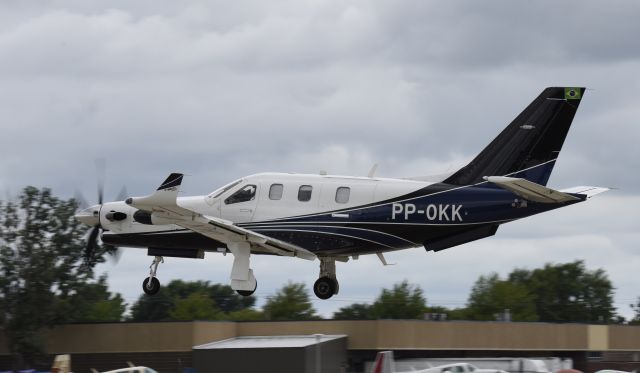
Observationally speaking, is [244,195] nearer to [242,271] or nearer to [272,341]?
[242,271]

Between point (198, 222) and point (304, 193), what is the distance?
12.1ft

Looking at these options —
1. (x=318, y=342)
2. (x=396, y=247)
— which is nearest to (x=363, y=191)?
(x=396, y=247)

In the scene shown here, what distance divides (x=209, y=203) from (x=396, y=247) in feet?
21.8

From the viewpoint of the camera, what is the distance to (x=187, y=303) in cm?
11244

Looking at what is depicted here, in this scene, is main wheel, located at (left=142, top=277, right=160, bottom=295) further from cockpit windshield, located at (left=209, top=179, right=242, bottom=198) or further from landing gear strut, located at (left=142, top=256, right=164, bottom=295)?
cockpit windshield, located at (left=209, top=179, right=242, bottom=198)

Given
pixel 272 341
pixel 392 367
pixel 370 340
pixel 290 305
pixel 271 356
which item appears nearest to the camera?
pixel 392 367

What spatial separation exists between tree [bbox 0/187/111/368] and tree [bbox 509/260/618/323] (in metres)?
60.5

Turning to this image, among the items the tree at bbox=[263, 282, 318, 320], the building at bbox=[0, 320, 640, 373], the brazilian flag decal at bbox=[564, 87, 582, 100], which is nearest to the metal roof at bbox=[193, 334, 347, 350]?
the building at bbox=[0, 320, 640, 373]

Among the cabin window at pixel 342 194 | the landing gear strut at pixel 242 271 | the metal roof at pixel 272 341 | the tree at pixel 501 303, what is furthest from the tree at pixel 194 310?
the cabin window at pixel 342 194

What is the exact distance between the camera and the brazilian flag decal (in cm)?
4066

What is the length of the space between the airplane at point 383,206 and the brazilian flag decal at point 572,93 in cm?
3

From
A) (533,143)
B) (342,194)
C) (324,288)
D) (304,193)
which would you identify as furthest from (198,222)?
(533,143)

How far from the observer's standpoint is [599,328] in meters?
62.1

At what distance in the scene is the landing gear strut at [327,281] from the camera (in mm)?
42750
